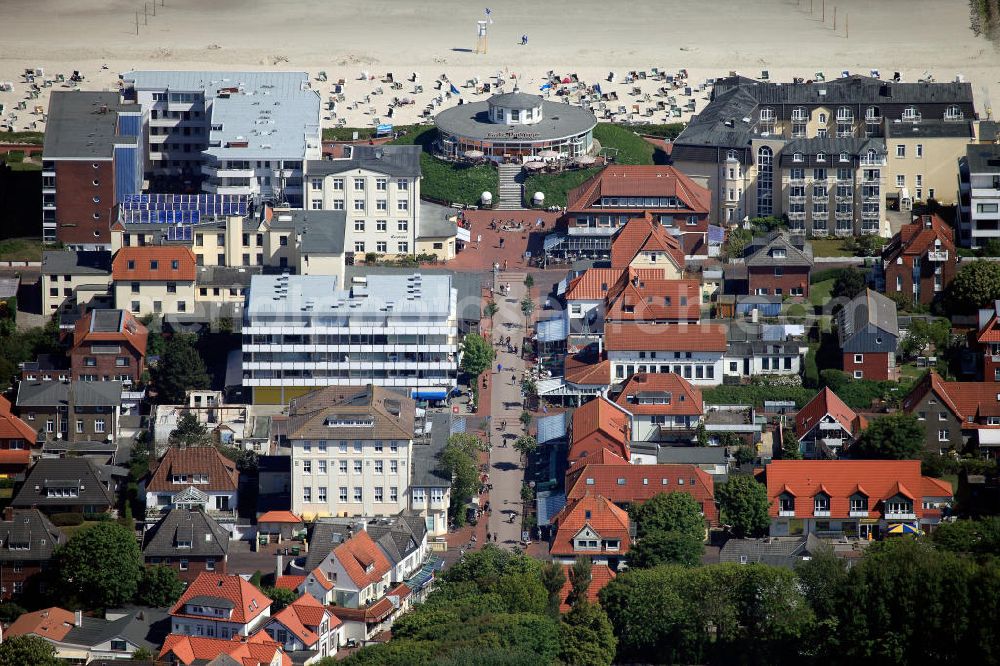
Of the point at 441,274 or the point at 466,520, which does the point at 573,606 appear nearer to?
the point at 466,520

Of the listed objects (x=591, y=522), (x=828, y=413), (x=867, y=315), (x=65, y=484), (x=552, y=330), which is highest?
(x=867, y=315)

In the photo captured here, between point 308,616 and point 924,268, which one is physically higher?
point 924,268

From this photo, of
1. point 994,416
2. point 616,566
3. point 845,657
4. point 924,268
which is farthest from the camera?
point 924,268

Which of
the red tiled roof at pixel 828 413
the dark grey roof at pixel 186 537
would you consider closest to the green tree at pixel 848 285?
the red tiled roof at pixel 828 413

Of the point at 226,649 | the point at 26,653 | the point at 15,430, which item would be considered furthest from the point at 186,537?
the point at 15,430

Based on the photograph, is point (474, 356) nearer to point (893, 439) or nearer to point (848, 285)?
point (848, 285)

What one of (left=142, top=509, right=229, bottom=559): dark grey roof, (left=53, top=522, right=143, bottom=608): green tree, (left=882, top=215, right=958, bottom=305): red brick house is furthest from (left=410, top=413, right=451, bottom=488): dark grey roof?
(left=882, top=215, right=958, bottom=305): red brick house

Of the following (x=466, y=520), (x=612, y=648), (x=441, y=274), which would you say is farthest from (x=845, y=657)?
(x=441, y=274)

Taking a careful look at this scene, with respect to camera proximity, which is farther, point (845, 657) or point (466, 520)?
point (466, 520)
